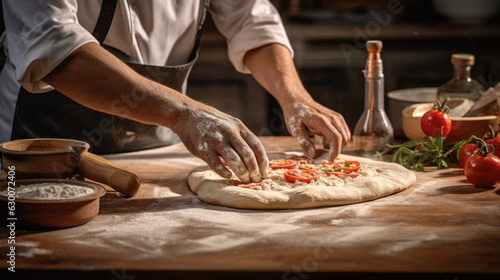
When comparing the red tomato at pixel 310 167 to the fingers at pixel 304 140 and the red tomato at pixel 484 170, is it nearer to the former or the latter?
the fingers at pixel 304 140

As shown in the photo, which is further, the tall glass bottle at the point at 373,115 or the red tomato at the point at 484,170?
the tall glass bottle at the point at 373,115

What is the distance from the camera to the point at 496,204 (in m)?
1.31

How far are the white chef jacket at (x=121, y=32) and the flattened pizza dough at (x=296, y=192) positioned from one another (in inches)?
18.7

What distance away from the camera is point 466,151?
62.0 inches

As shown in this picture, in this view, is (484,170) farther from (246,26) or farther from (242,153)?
(246,26)

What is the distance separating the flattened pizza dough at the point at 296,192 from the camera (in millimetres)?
1268

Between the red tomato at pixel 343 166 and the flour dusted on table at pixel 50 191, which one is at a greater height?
the flour dusted on table at pixel 50 191

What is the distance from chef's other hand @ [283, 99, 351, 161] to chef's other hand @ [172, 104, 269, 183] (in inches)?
11.8

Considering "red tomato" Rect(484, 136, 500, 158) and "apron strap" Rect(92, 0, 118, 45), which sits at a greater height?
"apron strap" Rect(92, 0, 118, 45)

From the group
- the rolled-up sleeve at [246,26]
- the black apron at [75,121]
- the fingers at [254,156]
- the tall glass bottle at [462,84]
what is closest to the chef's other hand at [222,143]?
the fingers at [254,156]

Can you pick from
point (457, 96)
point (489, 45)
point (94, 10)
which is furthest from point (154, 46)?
point (489, 45)

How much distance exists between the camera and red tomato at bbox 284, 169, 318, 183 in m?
1.40

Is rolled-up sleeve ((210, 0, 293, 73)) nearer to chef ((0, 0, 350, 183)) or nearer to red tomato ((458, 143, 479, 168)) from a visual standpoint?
chef ((0, 0, 350, 183))

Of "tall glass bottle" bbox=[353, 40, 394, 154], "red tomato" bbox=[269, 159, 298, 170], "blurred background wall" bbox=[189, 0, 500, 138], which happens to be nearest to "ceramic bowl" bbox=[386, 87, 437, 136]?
"tall glass bottle" bbox=[353, 40, 394, 154]
